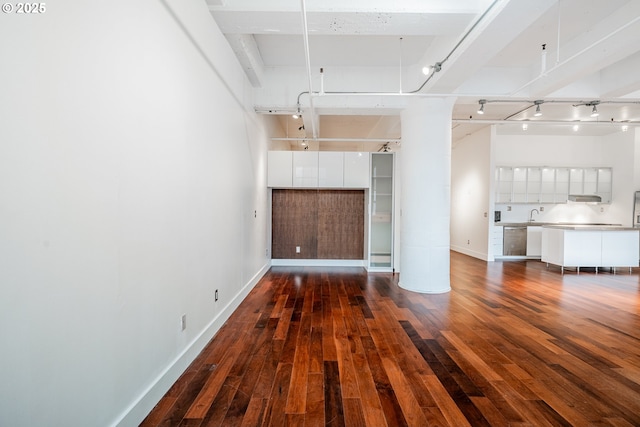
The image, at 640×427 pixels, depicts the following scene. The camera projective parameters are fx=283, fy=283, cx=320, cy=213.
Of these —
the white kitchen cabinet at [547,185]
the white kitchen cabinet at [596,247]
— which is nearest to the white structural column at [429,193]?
the white kitchen cabinet at [596,247]

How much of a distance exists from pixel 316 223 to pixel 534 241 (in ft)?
18.6

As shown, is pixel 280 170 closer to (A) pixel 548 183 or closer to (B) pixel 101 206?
(B) pixel 101 206

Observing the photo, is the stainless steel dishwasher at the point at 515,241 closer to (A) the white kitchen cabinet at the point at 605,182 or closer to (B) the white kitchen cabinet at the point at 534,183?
(B) the white kitchen cabinet at the point at 534,183

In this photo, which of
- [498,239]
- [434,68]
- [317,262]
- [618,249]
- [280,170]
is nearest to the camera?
[434,68]

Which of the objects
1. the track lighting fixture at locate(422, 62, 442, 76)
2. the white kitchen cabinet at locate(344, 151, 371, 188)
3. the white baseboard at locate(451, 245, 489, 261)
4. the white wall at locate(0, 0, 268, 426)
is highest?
the track lighting fixture at locate(422, 62, 442, 76)

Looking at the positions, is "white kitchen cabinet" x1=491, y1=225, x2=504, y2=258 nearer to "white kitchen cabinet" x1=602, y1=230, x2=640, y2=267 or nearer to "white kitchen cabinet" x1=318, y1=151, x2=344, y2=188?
"white kitchen cabinet" x1=602, y1=230, x2=640, y2=267

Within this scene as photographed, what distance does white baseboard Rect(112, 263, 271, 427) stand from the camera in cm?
161

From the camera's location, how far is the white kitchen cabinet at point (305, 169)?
585 cm

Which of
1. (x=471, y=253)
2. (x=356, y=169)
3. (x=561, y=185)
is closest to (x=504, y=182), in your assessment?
(x=561, y=185)

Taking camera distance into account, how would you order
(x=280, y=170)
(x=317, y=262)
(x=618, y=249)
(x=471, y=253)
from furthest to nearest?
(x=471, y=253), (x=317, y=262), (x=280, y=170), (x=618, y=249)

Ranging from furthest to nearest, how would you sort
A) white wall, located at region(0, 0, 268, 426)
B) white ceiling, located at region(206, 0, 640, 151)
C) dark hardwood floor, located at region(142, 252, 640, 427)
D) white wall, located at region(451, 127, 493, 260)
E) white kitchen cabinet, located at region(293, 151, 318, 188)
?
white wall, located at region(451, 127, 493, 260)
white kitchen cabinet, located at region(293, 151, 318, 188)
white ceiling, located at region(206, 0, 640, 151)
dark hardwood floor, located at region(142, 252, 640, 427)
white wall, located at region(0, 0, 268, 426)

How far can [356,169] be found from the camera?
229 inches

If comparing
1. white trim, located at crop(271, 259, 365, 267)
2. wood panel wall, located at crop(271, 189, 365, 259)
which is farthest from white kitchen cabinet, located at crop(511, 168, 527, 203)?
white trim, located at crop(271, 259, 365, 267)

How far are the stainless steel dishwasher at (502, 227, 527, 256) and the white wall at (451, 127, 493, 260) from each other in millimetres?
563
